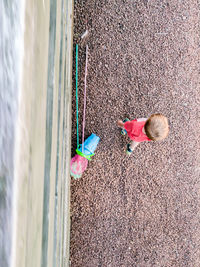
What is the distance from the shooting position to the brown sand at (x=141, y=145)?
2.52 metres

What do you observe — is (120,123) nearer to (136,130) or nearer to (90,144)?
(136,130)

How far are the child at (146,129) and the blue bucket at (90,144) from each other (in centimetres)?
33

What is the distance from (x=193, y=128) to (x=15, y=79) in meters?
2.83

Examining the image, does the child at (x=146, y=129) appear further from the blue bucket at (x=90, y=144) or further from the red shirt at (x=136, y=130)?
the blue bucket at (x=90, y=144)

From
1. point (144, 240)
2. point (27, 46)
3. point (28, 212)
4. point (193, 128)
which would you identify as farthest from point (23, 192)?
point (193, 128)

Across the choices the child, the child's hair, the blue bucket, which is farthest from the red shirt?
the blue bucket

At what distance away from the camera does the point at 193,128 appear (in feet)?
9.65

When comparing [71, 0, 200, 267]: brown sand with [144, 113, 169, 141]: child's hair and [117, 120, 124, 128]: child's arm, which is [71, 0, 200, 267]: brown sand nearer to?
[117, 120, 124, 128]: child's arm

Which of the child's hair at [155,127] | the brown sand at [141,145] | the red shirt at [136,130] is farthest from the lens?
the brown sand at [141,145]

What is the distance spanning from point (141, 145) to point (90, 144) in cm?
66

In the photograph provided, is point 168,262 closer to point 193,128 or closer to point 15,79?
point 193,128

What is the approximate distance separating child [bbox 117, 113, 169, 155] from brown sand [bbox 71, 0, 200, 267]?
115 millimetres

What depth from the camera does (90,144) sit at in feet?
7.94

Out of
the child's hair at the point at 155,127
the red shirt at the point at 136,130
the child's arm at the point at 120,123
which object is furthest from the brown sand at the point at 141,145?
the child's hair at the point at 155,127
